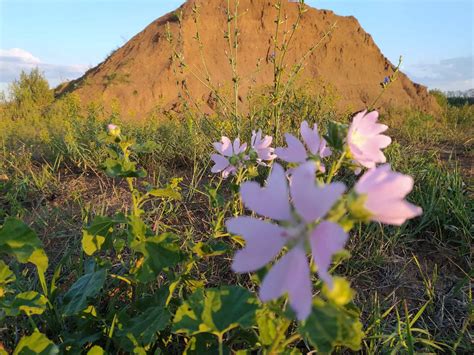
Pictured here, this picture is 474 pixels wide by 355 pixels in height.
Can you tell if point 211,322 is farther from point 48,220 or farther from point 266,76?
point 266,76

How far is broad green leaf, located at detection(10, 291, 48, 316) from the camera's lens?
1212 millimetres

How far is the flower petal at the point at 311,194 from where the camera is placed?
0.59m

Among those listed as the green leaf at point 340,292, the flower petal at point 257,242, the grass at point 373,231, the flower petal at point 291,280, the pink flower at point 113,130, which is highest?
the pink flower at point 113,130

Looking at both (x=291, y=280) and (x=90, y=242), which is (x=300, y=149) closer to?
(x=291, y=280)

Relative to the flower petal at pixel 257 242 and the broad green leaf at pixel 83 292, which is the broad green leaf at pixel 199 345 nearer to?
the broad green leaf at pixel 83 292

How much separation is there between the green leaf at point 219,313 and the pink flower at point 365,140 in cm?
42

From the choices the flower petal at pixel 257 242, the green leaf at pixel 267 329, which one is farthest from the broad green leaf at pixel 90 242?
the flower petal at pixel 257 242

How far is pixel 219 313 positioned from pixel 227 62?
39.7ft

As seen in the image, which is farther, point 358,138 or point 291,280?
point 358,138

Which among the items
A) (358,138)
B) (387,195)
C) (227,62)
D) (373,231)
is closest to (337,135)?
(358,138)

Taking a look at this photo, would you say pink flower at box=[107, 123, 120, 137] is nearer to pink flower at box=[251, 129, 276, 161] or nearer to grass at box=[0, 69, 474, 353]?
grass at box=[0, 69, 474, 353]

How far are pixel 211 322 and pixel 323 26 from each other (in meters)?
15.6

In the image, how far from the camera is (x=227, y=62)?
12516 millimetres

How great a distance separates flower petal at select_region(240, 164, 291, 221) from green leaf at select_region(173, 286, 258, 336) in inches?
16.4
